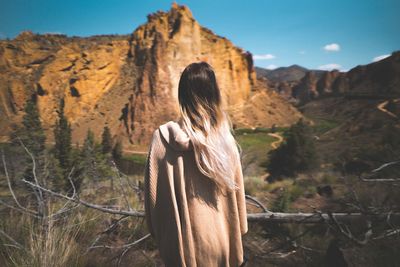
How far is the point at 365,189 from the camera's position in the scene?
17.1ft

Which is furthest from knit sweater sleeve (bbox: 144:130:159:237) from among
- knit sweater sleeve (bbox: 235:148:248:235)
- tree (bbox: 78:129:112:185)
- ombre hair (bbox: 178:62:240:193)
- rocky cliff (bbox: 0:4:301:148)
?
rocky cliff (bbox: 0:4:301:148)

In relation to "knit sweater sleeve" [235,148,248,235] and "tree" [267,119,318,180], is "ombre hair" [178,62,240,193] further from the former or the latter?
"tree" [267,119,318,180]

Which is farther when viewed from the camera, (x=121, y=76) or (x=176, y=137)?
(x=121, y=76)

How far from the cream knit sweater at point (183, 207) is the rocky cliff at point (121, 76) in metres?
33.7

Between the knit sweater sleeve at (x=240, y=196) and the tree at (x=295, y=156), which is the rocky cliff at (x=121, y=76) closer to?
the tree at (x=295, y=156)

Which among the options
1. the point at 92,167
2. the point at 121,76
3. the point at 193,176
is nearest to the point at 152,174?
the point at 193,176

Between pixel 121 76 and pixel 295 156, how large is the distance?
37397 mm

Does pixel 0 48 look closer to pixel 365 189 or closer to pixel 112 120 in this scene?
pixel 112 120

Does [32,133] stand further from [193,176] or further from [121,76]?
[121,76]

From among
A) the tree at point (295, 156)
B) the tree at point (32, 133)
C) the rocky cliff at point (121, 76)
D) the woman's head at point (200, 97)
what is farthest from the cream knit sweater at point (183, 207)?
the rocky cliff at point (121, 76)

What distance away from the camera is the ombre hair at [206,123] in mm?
1440

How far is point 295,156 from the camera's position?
52.1ft

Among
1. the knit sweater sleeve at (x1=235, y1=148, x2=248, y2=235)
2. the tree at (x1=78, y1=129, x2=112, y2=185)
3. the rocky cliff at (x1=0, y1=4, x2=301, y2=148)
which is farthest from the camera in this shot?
the rocky cliff at (x1=0, y1=4, x2=301, y2=148)

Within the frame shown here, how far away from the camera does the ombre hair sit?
144 centimetres
